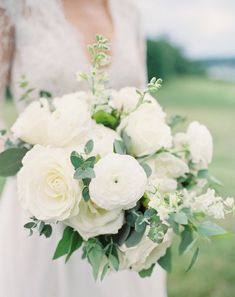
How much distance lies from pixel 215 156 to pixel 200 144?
5.52 m

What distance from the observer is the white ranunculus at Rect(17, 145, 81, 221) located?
4.16 ft

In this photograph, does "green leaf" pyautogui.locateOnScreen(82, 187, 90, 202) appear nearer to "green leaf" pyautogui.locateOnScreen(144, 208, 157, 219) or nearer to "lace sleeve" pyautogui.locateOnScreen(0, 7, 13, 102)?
"green leaf" pyautogui.locateOnScreen(144, 208, 157, 219)

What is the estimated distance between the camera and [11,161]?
4.74 ft

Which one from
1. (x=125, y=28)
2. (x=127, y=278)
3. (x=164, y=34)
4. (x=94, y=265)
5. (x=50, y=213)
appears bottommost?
(x=164, y=34)

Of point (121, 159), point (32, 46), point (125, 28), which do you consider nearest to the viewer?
point (121, 159)

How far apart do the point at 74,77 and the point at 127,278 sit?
A: 587 mm

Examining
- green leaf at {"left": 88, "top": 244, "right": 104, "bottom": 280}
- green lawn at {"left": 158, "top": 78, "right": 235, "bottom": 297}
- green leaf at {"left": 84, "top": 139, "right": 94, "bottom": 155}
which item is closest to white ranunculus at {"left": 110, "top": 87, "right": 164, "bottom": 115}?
green leaf at {"left": 84, "top": 139, "right": 94, "bottom": 155}

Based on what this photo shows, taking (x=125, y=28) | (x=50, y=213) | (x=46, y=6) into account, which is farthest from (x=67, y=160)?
(x=125, y=28)

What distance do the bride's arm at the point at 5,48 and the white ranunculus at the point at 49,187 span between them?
46 centimetres

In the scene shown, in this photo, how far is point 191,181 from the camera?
1553 millimetres

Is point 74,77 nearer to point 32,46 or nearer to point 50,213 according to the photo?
point 32,46

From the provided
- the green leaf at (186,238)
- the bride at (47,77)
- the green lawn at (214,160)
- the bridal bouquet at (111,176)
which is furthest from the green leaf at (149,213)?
the green lawn at (214,160)

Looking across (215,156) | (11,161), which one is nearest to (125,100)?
(11,161)

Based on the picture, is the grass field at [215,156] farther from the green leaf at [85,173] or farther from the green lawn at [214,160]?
the green leaf at [85,173]
